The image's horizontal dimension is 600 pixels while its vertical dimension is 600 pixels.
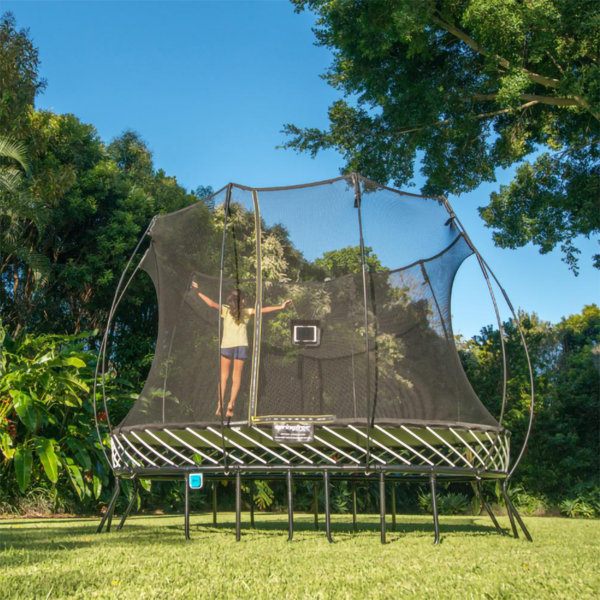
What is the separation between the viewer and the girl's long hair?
3.60 meters

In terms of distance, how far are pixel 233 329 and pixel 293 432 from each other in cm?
88

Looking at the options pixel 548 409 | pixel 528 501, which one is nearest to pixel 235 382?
pixel 528 501

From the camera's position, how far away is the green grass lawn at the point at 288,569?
1.62 m

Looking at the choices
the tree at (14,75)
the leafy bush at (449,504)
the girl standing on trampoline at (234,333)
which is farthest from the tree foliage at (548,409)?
the tree at (14,75)

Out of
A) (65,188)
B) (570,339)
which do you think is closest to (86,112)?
(65,188)

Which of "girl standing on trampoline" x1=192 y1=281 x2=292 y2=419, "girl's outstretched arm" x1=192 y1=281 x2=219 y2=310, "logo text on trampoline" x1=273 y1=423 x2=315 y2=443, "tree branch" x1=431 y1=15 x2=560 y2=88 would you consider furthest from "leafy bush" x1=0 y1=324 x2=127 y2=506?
"tree branch" x1=431 y1=15 x2=560 y2=88

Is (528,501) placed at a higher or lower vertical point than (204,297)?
lower

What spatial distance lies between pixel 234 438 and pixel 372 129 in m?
7.41

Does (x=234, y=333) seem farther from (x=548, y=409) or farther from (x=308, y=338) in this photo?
(x=548, y=409)

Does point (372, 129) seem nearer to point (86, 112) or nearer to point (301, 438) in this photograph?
point (86, 112)

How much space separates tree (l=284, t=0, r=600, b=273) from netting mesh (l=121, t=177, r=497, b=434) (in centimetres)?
438

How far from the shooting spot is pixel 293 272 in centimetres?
385

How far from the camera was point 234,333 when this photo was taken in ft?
11.6

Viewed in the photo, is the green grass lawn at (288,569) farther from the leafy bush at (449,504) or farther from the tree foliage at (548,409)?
the tree foliage at (548,409)
